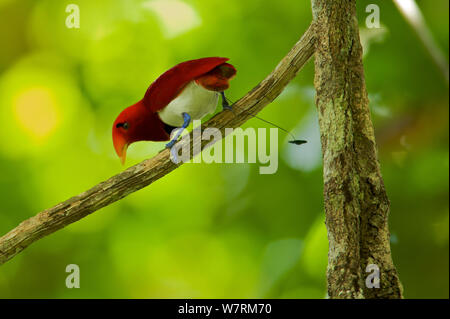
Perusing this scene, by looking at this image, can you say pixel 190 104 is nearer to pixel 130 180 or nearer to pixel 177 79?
pixel 177 79

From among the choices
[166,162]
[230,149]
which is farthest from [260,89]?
[230,149]

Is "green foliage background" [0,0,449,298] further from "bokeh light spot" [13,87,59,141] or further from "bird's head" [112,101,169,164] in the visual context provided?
"bird's head" [112,101,169,164]

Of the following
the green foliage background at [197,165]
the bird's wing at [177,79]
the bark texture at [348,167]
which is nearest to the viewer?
the bark texture at [348,167]

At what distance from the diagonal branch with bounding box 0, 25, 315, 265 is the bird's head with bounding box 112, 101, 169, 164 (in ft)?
0.35

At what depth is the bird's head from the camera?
5.79ft

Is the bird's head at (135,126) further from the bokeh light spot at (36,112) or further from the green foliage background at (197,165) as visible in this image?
the bokeh light spot at (36,112)

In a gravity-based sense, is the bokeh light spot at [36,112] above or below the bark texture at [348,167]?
above

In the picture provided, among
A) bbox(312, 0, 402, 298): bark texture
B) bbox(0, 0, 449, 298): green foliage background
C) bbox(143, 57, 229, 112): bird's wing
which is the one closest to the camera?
bbox(312, 0, 402, 298): bark texture

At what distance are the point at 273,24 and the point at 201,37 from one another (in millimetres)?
383

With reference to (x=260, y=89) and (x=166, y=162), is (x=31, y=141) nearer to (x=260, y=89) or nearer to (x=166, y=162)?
(x=166, y=162)

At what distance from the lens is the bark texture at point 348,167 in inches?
54.1

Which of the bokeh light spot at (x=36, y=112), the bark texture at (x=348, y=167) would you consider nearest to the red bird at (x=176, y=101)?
the bark texture at (x=348, y=167)

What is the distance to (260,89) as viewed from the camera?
1.76 meters

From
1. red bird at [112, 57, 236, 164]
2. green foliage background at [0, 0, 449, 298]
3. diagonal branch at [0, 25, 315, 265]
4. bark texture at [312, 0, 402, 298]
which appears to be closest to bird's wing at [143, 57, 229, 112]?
red bird at [112, 57, 236, 164]
